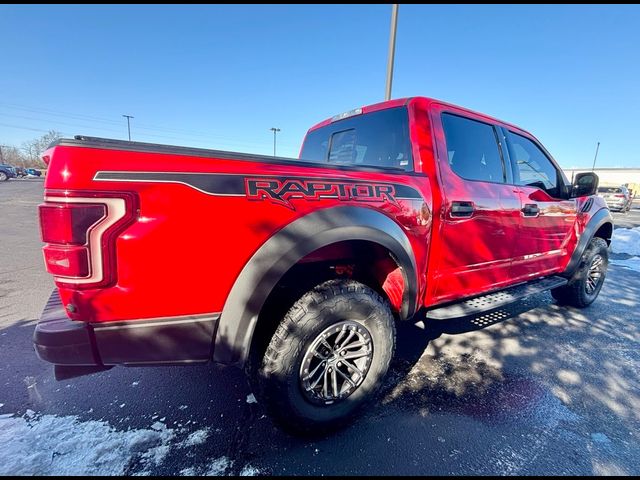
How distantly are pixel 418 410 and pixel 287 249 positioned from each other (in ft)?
5.04

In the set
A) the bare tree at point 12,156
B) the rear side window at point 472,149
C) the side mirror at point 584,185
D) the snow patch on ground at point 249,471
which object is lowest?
the snow patch on ground at point 249,471

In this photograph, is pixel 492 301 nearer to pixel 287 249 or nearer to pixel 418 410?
pixel 418 410

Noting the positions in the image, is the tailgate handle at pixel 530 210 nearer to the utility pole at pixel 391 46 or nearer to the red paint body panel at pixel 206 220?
the red paint body panel at pixel 206 220

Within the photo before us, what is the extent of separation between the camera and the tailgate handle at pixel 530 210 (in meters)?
2.88

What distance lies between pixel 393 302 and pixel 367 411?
782 mm

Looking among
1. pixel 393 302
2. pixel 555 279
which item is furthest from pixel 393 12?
pixel 393 302

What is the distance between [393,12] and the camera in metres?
5.42

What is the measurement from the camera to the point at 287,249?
1.54 meters

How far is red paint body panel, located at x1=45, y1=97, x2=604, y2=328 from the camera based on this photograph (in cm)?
125

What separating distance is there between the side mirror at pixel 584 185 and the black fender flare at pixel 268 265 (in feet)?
10.1

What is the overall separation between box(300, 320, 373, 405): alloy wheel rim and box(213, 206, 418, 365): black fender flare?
1.43 ft

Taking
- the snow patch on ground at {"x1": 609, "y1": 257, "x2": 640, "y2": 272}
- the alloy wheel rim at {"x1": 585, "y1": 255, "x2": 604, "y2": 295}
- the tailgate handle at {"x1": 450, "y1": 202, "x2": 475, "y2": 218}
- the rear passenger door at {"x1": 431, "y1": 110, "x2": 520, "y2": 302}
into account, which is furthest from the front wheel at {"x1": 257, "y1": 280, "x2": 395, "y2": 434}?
the snow patch on ground at {"x1": 609, "y1": 257, "x2": 640, "y2": 272}

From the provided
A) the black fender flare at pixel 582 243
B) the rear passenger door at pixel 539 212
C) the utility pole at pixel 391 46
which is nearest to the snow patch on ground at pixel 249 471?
the rear passenger door at pixel 539 212

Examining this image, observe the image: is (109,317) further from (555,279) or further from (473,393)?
(555,279)
